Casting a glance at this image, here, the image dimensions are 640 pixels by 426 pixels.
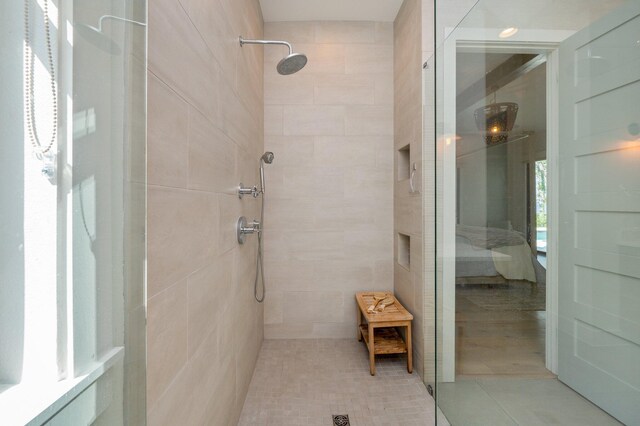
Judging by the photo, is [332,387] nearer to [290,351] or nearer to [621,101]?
[290,351]

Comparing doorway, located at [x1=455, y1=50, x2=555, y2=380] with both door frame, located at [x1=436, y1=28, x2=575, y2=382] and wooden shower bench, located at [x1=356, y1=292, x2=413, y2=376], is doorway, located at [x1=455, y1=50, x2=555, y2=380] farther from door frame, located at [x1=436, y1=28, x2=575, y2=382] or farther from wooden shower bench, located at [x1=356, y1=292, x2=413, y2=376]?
wooden shower bench, located at [x1=356, y1=292, x2=413, y2=376]

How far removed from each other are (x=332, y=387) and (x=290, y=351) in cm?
54

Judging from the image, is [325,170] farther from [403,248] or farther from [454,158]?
[454,158]

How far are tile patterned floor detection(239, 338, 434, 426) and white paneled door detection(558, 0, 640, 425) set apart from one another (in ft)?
3.15

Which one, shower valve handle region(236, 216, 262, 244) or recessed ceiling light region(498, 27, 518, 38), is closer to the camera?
recessed ceiling light region(498, 27, 518, 38)

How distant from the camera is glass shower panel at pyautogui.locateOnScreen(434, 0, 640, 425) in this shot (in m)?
0.81

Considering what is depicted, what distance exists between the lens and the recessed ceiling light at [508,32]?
3.78 ft

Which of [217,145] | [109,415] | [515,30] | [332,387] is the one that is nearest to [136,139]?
[109,415]

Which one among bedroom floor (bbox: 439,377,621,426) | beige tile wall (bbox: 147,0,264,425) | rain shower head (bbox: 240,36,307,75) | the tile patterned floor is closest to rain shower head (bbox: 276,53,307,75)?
rain shower head (bbox: 240,36,307,75)

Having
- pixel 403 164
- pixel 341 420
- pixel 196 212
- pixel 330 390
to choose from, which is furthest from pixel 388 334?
pixel 196 212

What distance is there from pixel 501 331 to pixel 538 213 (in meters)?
0.53

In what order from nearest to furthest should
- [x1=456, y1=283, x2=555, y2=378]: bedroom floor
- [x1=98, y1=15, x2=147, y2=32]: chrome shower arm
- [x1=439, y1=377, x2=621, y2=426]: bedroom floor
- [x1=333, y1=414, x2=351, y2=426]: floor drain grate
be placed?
[x1=98, y1=15, x2=147, y2=32]: chrome shower arm
[x1=439, y1=377, x2=621, y2=426]: bedroom floor
[x1=456, y1=283, x2=555, y2=378]: bedroom floor
[x1=333, y1=414, x2=351, y2=426]: floor drain grate

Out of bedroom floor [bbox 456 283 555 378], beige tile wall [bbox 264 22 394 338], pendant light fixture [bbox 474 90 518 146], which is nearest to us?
bedroom floor [bbox 456 283 555 378]

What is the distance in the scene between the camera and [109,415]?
0.46 m
